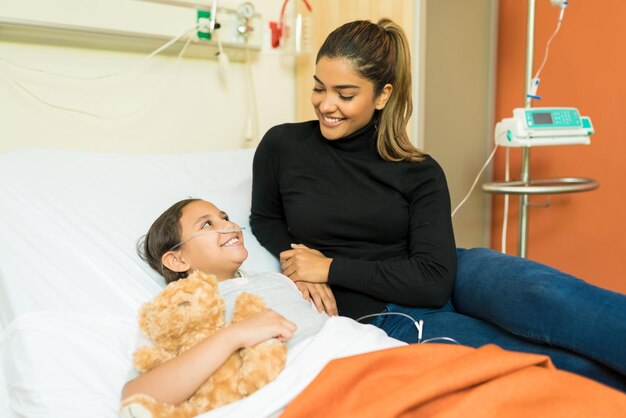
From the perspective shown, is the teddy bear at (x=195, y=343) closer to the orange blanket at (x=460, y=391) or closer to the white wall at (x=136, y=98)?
the orange blanket at (x=460, y=391)

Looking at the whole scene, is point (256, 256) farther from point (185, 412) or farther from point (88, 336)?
point (185, 412)

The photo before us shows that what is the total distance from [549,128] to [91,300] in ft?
5.52

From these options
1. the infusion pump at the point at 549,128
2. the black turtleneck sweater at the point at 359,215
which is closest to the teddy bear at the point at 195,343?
the black turtleneck sweater at the point at 359,215

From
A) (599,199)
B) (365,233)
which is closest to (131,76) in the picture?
(365,233)

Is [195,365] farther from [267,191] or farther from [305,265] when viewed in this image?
[267,191]

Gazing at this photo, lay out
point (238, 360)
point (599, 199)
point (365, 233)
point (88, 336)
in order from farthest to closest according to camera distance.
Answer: point (599, 199) < point (365, 233) < point (88, 336) < point (238, 360)

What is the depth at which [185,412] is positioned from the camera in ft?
2.93

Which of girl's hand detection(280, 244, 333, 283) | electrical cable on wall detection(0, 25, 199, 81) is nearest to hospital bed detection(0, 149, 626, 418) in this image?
girl's hand detection(280, 244, 333, 283)

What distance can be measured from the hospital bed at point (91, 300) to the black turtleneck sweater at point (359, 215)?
16 cm

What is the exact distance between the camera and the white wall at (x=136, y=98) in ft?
5.17

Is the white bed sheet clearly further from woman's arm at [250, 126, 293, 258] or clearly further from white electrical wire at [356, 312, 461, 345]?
white electrical wire at [356, 312, 461, 345]

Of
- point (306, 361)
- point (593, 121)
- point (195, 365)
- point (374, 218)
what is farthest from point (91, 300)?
point (593, 121)

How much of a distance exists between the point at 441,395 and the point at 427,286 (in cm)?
55

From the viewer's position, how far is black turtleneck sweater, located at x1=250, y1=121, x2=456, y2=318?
4.48 feet
